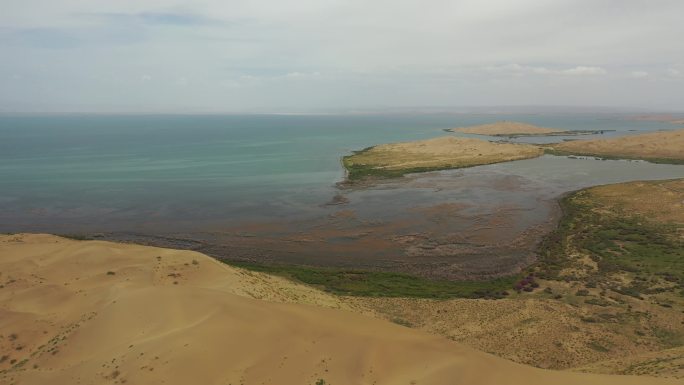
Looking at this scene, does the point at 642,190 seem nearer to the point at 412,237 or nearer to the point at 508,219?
the point at 508,219

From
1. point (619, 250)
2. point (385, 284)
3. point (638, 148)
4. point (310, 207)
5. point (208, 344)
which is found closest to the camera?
point (208, 344)

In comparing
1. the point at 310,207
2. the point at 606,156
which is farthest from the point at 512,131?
the point at 310,207

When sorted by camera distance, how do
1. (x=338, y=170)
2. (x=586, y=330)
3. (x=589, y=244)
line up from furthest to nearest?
1. (x=338, y=170)
2. (x=589, y=244)
3. (x=586, y=330)

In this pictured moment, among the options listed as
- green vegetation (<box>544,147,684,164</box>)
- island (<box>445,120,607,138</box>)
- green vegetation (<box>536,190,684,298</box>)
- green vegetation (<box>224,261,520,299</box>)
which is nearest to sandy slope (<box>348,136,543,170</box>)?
green vegetation (<box>544,147,684,164</box>)

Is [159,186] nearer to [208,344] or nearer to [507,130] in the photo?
[208,344]

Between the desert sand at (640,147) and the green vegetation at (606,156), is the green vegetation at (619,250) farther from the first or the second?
the desert sand at (640,147)

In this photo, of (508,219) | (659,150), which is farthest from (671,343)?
(659,150)
